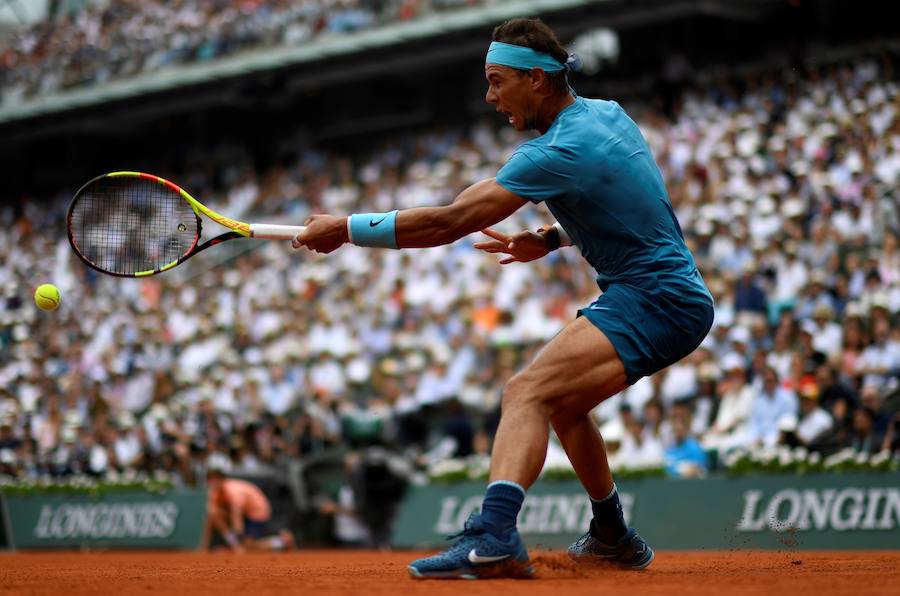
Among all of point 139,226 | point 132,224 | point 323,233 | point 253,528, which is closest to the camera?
point 323,233

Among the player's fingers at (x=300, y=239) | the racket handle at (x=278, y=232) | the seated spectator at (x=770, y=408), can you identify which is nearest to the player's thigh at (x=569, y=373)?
the player's fingers at (x=300, y=239)

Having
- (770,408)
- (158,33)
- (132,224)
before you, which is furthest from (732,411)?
(158,33)

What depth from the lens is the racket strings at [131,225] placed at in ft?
23.3

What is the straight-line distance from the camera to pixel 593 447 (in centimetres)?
624

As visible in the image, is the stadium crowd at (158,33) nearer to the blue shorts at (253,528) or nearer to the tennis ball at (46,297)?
the blue shorts at (253,528)

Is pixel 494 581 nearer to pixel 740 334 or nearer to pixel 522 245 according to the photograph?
pixel 522 245

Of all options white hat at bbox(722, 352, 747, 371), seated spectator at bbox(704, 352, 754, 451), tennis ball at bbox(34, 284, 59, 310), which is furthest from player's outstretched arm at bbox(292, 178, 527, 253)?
white hat at bbox(722, 352, 747, 371)

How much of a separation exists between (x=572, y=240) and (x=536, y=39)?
0.98m

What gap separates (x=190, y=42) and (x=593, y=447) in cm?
2268

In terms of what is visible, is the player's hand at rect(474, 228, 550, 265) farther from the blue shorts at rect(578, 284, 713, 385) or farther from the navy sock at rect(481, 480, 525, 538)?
the navy sock at rect(481, 480, 525, 538)

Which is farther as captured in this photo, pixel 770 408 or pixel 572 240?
pixel 770 408

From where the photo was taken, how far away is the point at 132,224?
8.54 metres

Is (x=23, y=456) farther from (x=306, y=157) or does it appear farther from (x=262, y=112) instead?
(x=262, y=112)

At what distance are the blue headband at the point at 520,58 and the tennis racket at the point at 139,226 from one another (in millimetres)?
1239
